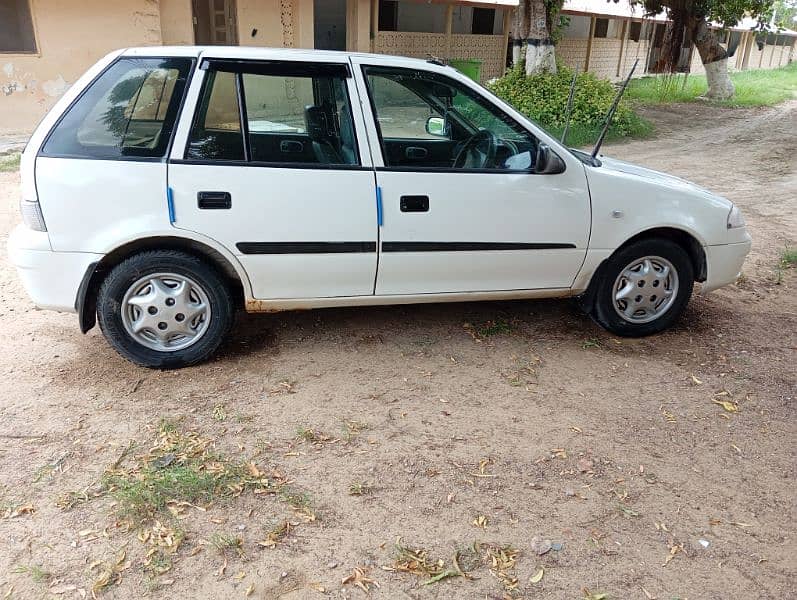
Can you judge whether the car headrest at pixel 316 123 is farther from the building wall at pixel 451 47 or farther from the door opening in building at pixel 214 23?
the building wall at pixel 451 47

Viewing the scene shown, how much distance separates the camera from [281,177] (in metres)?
3.88

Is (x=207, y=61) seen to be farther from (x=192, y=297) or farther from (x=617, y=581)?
(x=617, y=581)

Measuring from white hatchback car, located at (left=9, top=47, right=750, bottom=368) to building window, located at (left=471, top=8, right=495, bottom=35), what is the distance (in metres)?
18.3

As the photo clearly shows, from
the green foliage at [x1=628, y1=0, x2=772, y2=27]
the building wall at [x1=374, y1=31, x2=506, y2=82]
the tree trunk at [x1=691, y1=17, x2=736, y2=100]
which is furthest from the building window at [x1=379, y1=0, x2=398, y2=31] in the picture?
the tree trunk at [x1=691, y1=17, x2=736, y2=100]

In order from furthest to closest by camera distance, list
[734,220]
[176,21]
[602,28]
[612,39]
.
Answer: [602,28] → [612,39] → [176,21] → [734,220]

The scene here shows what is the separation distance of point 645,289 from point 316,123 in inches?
94.6

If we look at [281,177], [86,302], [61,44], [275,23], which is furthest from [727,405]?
[61,44]

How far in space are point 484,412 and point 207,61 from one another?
8.07ft

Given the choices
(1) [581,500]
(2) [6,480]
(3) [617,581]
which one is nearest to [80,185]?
(2) [6,480]

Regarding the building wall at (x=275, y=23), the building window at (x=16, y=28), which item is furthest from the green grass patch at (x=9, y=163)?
the building wall at (x=275, y=23)

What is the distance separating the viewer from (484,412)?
3.78 metres

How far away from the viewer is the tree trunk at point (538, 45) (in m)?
13.5

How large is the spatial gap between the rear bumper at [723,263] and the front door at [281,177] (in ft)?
7.57

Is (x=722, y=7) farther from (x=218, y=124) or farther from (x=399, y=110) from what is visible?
(x=218, y=124)
